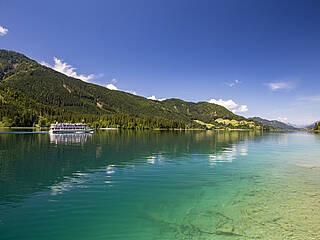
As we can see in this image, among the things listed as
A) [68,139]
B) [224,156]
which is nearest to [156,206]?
[224,156]

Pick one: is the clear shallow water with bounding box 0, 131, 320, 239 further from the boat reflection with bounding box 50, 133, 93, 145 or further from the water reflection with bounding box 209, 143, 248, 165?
the boat reflection with bounding box 50, 133, 93, 145

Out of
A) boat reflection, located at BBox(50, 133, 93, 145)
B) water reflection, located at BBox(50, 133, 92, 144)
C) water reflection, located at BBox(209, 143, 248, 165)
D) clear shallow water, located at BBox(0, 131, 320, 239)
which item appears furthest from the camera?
water reflection, located at BBox(50, 133, 92, 144)

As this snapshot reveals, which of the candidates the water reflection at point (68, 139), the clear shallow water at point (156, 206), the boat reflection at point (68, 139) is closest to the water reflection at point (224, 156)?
the clear shallow water at point (156, 206)

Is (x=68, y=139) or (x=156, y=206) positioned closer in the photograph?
(x=156, y=206)

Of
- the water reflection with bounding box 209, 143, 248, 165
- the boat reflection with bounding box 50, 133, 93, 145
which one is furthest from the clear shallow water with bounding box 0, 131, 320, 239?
the boat reflection with bounding box 50, 133, 93, 145

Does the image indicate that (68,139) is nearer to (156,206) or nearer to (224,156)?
(224,156)

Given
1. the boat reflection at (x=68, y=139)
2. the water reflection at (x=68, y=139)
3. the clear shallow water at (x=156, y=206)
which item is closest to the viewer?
the clear shallow water at (x=156, y=206)

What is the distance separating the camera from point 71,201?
20.9m

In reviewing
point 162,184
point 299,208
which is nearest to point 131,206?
point 162,184

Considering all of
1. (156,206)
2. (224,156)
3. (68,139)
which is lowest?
(224,156)

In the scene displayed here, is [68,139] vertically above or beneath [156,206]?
beneath

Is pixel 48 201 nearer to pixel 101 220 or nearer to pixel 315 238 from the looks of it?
pixel 101 220

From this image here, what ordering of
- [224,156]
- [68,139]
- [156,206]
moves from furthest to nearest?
[68,139] < [224,156] < [156,206]

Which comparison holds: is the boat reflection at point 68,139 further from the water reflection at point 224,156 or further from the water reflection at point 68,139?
the water reflection at point 224,156
